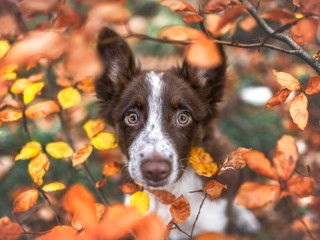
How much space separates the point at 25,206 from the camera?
109 inches

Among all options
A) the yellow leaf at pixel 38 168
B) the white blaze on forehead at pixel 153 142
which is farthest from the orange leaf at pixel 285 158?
the yellow leaf at pixel 38 168

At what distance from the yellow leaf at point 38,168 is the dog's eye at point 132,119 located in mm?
776

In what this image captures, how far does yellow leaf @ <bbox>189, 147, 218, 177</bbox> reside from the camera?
9.49 feet

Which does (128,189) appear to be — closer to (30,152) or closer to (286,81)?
(30,152)

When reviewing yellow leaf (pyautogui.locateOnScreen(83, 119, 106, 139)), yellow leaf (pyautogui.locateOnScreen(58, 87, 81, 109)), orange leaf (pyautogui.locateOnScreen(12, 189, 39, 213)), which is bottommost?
yellow leaf (pyautogui.locateOnScreen(83, 119, 106, 139))

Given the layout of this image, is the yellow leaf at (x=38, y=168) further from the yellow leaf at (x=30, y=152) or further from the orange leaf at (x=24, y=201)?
the orange leaf at (x=24, y=201)

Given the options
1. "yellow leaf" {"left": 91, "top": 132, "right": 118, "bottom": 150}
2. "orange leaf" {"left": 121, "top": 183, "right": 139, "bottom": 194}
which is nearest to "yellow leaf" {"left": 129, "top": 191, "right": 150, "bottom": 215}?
"orange leaf" {"left": 121, "top": 183, "right": 139, "bottom": 194}

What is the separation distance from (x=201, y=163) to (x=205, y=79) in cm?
94

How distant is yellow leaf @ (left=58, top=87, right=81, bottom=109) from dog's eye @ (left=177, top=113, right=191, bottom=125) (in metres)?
0.90

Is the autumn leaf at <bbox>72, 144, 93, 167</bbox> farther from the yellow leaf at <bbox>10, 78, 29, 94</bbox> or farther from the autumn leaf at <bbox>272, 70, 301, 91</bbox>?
the autumn leaf at <bbox>272, 70, 301, 91</bbox>

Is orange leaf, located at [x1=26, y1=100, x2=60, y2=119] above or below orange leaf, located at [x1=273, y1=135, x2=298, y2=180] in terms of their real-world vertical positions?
below

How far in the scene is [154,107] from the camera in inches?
132

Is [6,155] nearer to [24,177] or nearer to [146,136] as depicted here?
[24,177]

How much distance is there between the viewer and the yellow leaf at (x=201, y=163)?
9.49ft
